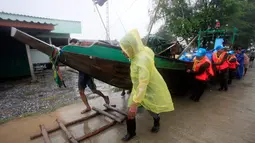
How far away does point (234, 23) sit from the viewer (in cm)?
1088

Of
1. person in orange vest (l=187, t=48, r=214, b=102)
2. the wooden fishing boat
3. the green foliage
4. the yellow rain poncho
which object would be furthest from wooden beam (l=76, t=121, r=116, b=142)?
the green foliage

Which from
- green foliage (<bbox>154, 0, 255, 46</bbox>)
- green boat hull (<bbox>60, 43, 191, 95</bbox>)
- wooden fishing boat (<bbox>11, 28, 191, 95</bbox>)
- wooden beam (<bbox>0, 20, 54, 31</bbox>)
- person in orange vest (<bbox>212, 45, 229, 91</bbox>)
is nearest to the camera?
wooden fishing boat (<bbox>11, 28, 191, 95</bbox>)

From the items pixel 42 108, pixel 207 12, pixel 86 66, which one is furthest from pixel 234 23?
pixel 42 108

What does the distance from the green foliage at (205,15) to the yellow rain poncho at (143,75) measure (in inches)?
358

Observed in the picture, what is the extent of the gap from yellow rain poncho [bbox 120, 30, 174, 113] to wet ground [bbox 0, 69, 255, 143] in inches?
28.6

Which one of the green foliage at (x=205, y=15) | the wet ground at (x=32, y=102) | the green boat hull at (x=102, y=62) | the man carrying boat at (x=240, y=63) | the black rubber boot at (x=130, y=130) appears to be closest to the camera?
the black rubber boot at (x=130, y=130)

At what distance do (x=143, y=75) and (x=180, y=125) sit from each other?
1.69 metres

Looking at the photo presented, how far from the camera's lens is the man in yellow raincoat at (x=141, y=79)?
6.44 feet

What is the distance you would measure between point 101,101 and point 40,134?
1906 mm

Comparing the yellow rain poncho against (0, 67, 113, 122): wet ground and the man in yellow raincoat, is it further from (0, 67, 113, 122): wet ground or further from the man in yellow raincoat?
(0, 67, 113, 122): wet ground

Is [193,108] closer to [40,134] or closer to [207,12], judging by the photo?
[40,134]

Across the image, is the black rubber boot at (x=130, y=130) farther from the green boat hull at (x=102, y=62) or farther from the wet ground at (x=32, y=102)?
the wet ground at (x=32, y=102)

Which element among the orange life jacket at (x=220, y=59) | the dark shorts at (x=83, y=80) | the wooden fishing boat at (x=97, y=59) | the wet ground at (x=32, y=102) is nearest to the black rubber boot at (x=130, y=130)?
the wooden fishing boat at (x=97, y=59)

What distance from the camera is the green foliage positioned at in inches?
402
